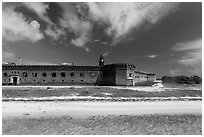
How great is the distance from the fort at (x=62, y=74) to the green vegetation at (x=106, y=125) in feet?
94.9

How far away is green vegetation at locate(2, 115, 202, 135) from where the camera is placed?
7078mm

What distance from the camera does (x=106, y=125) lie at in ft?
25.7

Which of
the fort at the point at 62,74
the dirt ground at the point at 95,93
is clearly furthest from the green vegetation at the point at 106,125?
the fort at the point at 62,74

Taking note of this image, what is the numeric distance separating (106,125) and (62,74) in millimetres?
33064

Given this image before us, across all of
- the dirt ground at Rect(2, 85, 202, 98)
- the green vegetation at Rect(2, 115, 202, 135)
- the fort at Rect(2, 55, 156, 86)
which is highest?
the fort at Rect(2, 55, 156, 86)

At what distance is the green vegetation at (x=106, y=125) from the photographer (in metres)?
7.08

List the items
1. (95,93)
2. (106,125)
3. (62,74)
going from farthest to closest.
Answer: (62,74)
(95,93)
(106,125)

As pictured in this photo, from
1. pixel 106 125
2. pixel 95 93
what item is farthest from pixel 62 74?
pixel 106 125

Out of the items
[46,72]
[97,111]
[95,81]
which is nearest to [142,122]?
[97,111]

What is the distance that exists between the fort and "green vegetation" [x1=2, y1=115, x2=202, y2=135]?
94.9 ft

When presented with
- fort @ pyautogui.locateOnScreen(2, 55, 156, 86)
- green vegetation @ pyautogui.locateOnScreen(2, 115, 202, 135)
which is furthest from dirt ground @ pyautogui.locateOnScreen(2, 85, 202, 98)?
fort @ pyautogui.locateOnScreen(2, 55, 156, 86)

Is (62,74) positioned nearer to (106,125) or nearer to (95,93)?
(95,93)

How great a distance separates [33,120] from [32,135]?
6.27 feet

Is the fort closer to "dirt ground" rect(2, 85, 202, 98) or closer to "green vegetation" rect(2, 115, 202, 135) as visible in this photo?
"dirt ground" rect(2, 85, 202, 98)
